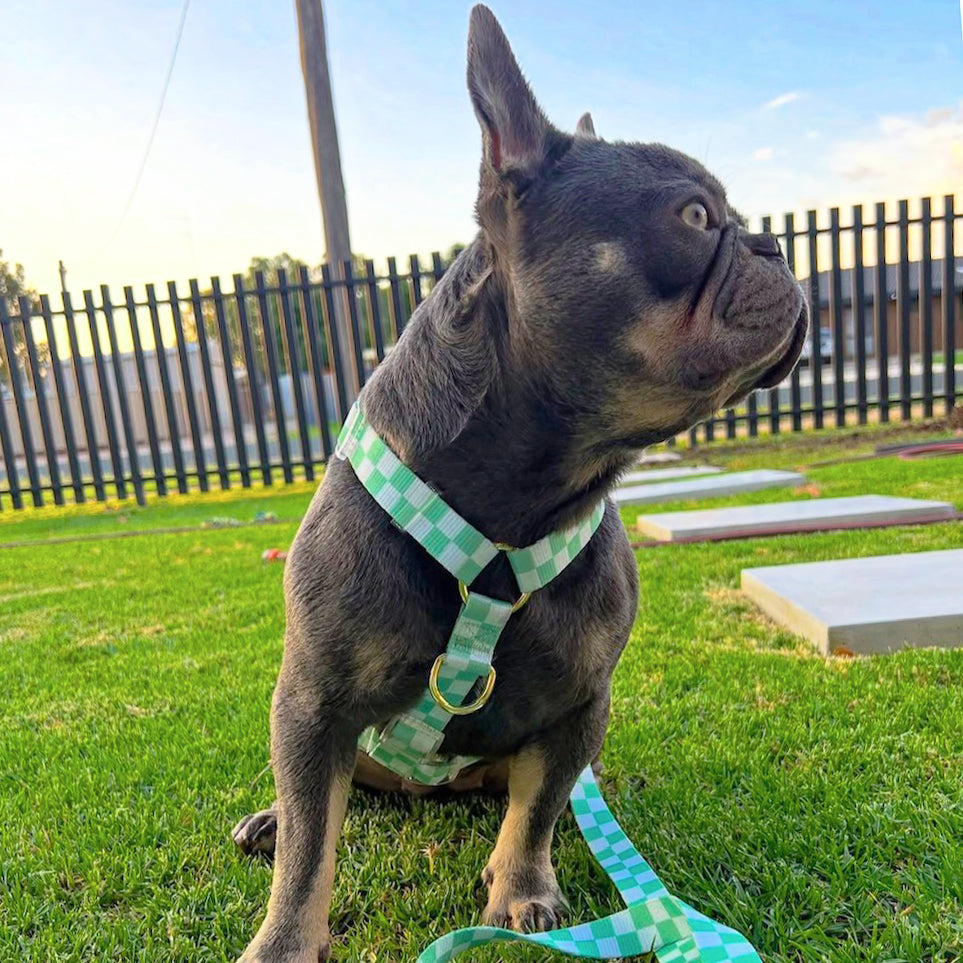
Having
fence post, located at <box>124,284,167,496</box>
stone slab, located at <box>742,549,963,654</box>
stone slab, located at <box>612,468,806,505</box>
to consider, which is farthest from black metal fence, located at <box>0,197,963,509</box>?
stone slab, located at <box>742,549,963,654</box>

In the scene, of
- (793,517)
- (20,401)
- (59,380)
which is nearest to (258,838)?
(793,517)

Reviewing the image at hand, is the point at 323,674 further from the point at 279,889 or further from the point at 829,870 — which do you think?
the point at 829,870

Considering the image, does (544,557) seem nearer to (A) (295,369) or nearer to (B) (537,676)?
(B) (537,676)

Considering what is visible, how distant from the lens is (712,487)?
6.37m

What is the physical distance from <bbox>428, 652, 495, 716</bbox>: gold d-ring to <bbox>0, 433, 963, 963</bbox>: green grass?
1.50 ft

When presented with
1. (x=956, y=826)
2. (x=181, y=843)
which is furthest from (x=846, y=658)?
(x=181, y=843)

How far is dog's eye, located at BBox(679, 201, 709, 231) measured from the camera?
145cm

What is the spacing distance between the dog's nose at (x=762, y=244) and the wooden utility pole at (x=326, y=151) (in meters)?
8.39

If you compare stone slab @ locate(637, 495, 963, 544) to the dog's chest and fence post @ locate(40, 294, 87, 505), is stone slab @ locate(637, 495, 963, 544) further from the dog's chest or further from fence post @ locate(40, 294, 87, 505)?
fence post @ locate(40, 294, 87, 505)

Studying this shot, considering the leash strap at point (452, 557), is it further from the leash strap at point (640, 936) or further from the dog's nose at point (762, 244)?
the dog's nose at point (762, 244)

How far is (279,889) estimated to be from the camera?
4.96 feet

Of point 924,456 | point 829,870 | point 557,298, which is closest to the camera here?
point 557,298

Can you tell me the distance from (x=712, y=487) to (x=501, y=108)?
5299 millimetres

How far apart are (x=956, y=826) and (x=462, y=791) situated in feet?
3.88
